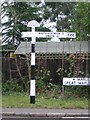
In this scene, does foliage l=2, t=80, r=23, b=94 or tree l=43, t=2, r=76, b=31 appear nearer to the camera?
foliage l=2, t=80, r=23, b=94

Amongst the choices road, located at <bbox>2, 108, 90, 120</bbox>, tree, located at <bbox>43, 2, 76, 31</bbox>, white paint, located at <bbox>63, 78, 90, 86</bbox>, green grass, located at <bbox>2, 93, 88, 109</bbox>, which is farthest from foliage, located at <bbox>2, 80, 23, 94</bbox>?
tree, located at <bbox>43, 2, 76, 31</bbox>

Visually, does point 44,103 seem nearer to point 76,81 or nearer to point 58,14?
point 76,81

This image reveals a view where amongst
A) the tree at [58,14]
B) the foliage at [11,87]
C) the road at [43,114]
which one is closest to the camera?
the road at [43,114]

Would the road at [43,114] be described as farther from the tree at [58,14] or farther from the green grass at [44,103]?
the tree at [58,14]

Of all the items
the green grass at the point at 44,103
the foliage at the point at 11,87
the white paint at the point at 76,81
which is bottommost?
the green grass at the point at 44,103

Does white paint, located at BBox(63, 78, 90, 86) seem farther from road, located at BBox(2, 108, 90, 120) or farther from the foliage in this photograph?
the foliage

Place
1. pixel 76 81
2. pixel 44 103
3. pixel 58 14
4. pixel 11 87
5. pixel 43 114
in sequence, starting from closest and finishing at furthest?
1. pixel 43 114
2. pixel 44 103
3. pixel 76 81
4. pixel 11 87
5. pixel 58 14

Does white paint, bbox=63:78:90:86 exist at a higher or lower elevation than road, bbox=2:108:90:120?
higher

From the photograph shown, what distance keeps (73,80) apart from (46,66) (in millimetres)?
3277

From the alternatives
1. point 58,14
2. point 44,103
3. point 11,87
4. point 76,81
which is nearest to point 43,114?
point 44,103

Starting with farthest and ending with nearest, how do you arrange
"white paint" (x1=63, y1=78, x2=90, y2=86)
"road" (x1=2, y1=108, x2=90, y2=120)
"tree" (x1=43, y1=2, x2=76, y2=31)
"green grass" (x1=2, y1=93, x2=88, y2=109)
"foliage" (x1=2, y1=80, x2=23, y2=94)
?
"tree" (x1=43, y1=2, x2=76, y2=31), "foliage" (x1=2, y1=80, x2=23, y2=94), "white paint" (x1=63, y1=78, x2=90, y2=86), "green grass" (x1=2, y1=93, x2=88, y2=109), "road" (x1=2, y1=108, x2=90, y2=120)

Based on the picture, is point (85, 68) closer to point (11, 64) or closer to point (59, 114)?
Result: point (11, 64)

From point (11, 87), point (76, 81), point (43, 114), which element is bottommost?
point (43, 114)

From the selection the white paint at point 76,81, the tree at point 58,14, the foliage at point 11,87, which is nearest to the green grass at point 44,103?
the white paint at point 76,81
